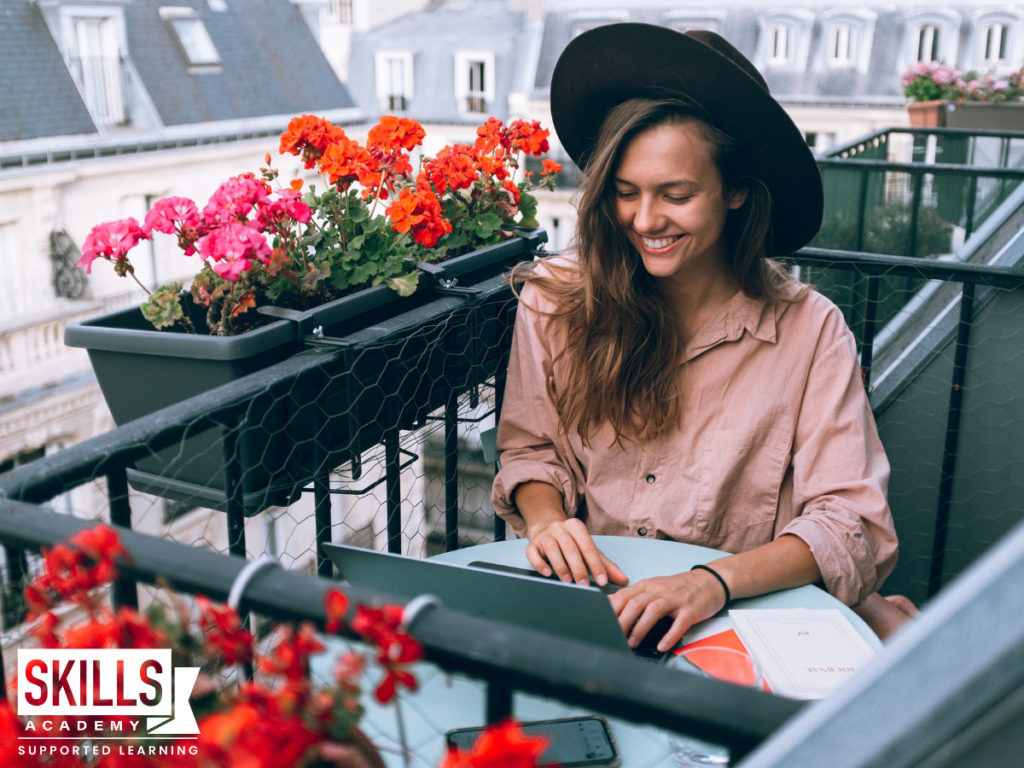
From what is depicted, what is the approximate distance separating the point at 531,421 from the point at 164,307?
1.84 ft

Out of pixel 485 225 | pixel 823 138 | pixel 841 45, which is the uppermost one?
pixel 841 45

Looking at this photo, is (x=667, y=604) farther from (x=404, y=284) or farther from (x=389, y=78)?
(x=389, y=78)

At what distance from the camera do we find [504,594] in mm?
944

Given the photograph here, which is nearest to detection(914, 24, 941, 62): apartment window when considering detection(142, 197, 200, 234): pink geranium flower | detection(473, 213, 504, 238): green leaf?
detection(473, 213, 504, 238): green leaf

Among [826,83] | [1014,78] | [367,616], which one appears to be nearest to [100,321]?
[367,616]

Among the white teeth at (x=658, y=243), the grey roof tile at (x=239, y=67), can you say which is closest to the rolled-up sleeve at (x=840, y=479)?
the white teeth at (x=658, y=243)

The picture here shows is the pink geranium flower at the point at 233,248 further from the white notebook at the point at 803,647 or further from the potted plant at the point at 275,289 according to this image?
the white notebook at the point at 803,647

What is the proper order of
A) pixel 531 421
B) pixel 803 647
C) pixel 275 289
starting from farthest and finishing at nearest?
pixel 531 421 → pixel 275 289 → pixel 803 647

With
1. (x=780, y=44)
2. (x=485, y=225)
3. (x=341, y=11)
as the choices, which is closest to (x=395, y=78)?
(x=341, y=11)

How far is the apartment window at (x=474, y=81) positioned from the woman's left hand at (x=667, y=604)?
815 inches

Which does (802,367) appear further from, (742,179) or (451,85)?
(451,85)

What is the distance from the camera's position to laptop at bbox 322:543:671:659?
91cm

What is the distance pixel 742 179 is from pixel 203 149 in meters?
12.9

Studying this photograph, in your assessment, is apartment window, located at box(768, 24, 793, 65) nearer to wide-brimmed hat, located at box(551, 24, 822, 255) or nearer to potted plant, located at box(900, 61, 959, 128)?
potted plant, located at box(900, 61, 959, 128)
